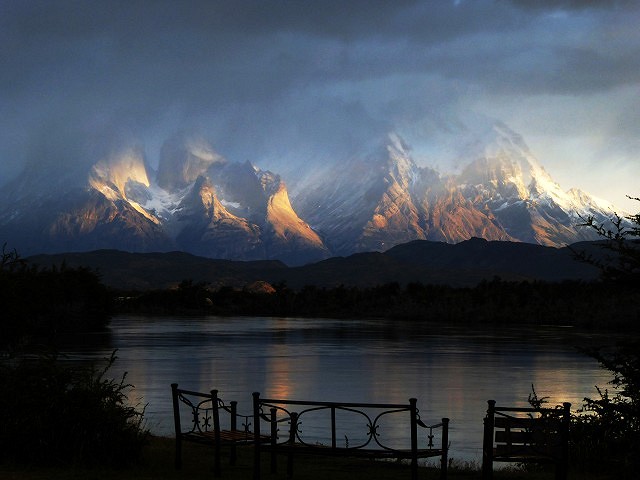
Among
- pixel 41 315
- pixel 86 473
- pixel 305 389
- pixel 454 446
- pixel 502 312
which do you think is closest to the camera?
pixel 86 473

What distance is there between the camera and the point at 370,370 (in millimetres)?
55531

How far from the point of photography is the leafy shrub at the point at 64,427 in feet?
58.7

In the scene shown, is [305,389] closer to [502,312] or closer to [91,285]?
[91,285]

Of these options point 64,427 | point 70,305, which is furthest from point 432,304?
point 64,427

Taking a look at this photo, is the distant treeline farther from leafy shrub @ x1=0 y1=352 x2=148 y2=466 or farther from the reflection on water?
leafy shrub @ x1=0 y1=352 x2=148 y2=466

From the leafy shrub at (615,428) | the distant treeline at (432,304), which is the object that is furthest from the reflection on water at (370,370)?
the distant treeline at (432,304)

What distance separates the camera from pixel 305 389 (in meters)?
44.8

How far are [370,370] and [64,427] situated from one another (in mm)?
38367

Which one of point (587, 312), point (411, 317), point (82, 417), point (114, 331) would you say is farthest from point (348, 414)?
point (411, 317)

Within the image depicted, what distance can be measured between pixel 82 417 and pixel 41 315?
7752 centimetres

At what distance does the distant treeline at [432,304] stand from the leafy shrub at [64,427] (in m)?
92.9

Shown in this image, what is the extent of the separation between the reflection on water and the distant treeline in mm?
37473

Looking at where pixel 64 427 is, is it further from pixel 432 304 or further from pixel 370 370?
pixel 432 304

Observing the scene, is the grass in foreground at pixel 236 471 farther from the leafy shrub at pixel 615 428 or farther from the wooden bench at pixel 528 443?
the wooden bench at pixel 528 443
